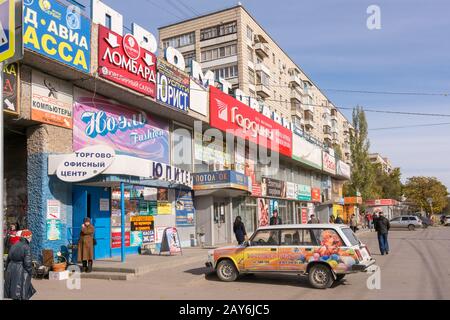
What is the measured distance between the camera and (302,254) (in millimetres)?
11188

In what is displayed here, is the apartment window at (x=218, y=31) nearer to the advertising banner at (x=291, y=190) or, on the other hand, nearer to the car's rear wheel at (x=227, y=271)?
the advertising banner at (x=291, y=190)

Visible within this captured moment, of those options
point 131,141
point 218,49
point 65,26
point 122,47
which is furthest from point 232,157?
point 218,49

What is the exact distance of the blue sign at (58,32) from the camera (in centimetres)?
1297

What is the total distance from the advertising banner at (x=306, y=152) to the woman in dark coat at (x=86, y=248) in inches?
929

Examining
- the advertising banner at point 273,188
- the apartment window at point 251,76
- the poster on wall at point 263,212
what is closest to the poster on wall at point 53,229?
the poster on wall at point 263,212

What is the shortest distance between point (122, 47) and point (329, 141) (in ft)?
221

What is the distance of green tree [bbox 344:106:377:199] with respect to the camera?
6184 centimetres

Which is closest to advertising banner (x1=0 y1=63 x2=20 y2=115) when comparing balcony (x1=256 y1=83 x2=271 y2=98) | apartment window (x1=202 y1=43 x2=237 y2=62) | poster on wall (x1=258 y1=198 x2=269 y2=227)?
poster on wall (x1=258 y1=198 x2=269 y2=227)

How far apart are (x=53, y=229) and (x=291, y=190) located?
25072 millimetres

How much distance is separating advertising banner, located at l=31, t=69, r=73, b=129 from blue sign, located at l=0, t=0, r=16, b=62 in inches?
360

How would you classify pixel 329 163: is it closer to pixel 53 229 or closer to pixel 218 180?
pixel 218 180

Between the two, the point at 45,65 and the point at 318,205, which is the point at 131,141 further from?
the point at 318,205
